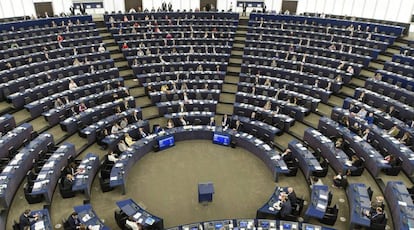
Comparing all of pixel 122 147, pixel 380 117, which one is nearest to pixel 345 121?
pixel 380 117

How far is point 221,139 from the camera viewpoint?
19.3 metres

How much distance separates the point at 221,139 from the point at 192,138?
1730mm

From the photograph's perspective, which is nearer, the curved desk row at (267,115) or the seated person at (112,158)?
the seated person at (112,158)

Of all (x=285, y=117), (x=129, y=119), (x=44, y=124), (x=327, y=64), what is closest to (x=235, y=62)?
(x=327, y=64)

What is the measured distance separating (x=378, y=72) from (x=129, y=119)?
637 inches

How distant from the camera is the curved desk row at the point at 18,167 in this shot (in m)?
13.5

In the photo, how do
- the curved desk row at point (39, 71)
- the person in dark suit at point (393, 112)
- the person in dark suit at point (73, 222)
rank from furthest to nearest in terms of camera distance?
the curved desk row at point (39, 71) → the person in dark suit at point (393, 112) → the person in dark suit at point (73, 222)

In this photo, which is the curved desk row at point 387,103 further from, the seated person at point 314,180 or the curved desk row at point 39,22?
the curved desk row at point 39,22

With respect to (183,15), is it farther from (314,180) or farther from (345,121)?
(314,180)

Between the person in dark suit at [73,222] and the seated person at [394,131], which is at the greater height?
the seated person at [394,131]

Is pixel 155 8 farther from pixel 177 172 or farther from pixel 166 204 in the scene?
pixel 166 204

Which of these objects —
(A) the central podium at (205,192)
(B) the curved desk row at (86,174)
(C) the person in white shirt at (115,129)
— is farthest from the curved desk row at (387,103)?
(B) the curved desk row at (86,174)

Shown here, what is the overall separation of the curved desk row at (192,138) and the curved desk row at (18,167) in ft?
12.2

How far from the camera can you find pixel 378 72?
2288cm
